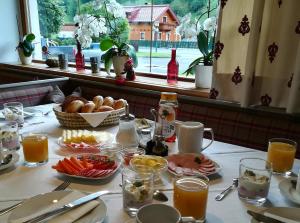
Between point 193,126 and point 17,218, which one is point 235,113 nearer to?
point 193,126

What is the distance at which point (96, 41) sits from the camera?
2994mm

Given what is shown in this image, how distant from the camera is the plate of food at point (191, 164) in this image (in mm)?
959

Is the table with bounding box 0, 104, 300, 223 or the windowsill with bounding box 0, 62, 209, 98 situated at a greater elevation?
the windowsill with bounding box 0, 62, 209, 98

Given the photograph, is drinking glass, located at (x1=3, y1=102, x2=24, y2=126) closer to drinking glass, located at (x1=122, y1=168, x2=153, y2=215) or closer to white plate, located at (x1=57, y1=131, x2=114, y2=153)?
white plate, located at (x1=57, y1=131, x2=114, y2=153)

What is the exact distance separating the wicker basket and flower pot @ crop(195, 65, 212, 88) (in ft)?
2.50

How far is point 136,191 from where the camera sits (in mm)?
752

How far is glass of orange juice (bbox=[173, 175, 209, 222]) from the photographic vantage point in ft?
2.37

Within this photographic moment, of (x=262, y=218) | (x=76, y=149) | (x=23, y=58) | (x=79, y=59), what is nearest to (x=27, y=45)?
(x=23, y=58)

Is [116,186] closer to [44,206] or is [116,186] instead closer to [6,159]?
[44,206]

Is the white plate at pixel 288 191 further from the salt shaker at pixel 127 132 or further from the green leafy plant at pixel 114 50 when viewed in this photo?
the green leafy plant at pixel 114 50

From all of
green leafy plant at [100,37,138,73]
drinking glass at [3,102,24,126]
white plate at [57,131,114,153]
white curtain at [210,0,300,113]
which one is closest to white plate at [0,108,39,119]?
drinking glass at [3,102,24,126]

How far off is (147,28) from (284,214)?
2174 millimetres

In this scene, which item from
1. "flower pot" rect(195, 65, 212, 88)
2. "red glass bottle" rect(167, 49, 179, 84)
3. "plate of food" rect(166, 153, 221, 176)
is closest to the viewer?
"plate of food" rect(166, 153, 221, 176)

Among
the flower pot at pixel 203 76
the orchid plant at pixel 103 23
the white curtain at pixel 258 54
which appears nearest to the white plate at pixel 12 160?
the white curtain at pixel 258 54
